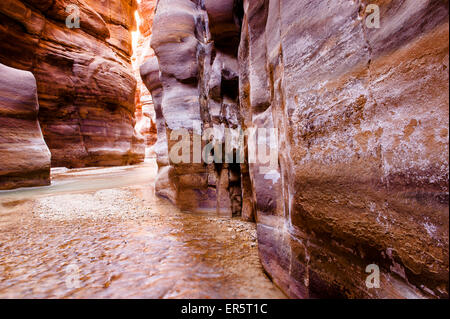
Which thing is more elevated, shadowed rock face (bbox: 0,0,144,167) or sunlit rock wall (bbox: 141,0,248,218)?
shadowed rock face (bbox: 0,0,144,167)

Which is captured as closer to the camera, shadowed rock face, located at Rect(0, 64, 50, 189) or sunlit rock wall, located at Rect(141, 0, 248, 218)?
sunlit rock wall, located at Rect(141, 0, 248, 218)

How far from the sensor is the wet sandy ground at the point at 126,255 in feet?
4.96

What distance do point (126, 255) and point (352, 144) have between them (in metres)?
2.23

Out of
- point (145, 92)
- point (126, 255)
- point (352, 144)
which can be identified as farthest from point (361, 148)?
point (145, 92)

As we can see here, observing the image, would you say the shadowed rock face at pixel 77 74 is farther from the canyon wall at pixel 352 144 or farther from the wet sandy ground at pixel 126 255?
the canyon wall at pixel 352 144

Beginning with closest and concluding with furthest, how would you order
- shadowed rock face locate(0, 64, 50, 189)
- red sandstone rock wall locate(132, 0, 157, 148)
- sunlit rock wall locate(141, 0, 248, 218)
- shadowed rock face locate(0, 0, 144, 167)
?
sunlit rock wall locate(141, 0, 248, 218), shadowed rock face locate(0, 64, 50, 189), shadowed rock face locate(0, 0, 144, 167), red sandstone rock wall locate(132, 0, 157, 148)

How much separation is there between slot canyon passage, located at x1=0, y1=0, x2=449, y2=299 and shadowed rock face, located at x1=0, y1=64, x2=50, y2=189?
1.23 meters

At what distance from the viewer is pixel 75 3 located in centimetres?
1112

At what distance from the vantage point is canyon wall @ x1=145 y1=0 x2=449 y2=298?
0.82m

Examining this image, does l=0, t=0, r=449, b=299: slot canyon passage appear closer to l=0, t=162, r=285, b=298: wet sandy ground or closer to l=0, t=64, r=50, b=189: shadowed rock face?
l=0, t=162, r=285, b=298: wet sandy ground

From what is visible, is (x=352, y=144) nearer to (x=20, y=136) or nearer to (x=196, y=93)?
(x=196, y=93)

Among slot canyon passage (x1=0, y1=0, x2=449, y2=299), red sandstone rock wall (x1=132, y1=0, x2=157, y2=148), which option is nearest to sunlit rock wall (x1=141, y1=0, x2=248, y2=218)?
slot canyon passage (x1=0, y1=0, x2=449, y2=299)

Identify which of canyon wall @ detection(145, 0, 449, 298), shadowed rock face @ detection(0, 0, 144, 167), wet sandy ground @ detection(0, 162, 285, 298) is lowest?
wet sandy ground @ detection(0, 162, 285, 298)

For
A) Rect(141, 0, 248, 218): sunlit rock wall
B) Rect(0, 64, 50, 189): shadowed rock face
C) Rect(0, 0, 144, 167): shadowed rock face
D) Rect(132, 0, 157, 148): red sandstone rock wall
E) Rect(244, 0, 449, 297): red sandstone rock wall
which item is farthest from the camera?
Rect(132, 0, 157, 148): red sandstone rock wall
